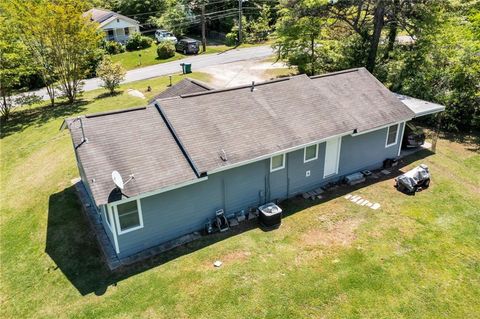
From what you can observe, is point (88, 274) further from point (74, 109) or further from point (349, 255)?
point (74, 109)

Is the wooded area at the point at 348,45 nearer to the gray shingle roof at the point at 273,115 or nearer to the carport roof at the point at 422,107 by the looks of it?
the carport roof at the point at 422,107

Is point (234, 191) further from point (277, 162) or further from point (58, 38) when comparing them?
point (58, 38)

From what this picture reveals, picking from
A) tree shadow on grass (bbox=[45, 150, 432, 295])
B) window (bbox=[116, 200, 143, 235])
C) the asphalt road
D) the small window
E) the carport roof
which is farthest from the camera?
the asphalt road

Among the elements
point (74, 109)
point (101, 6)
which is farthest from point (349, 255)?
point (101, 6)

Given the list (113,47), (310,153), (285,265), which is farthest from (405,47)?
(113,47)

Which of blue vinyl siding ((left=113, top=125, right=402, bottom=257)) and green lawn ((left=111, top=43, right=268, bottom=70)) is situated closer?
blue vinyl siding ((left=113, top=125, right=402, bottom=257))

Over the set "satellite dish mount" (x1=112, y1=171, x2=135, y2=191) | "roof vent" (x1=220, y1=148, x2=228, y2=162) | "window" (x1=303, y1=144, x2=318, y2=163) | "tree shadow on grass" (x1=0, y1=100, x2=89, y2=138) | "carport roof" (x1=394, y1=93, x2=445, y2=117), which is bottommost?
"tree shadow on grass" (x1=0, y1=100, x2=89, y2=138)

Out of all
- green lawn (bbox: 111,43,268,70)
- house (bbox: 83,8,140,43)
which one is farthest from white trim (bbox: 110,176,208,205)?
house (bbox: 83,8,140,43)

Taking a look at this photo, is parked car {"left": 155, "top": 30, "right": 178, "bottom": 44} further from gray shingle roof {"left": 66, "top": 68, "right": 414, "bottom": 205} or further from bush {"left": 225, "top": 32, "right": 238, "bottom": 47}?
gray shingle roof {"left": 66, "top": 68, "right": 414, "bottom": 205}
